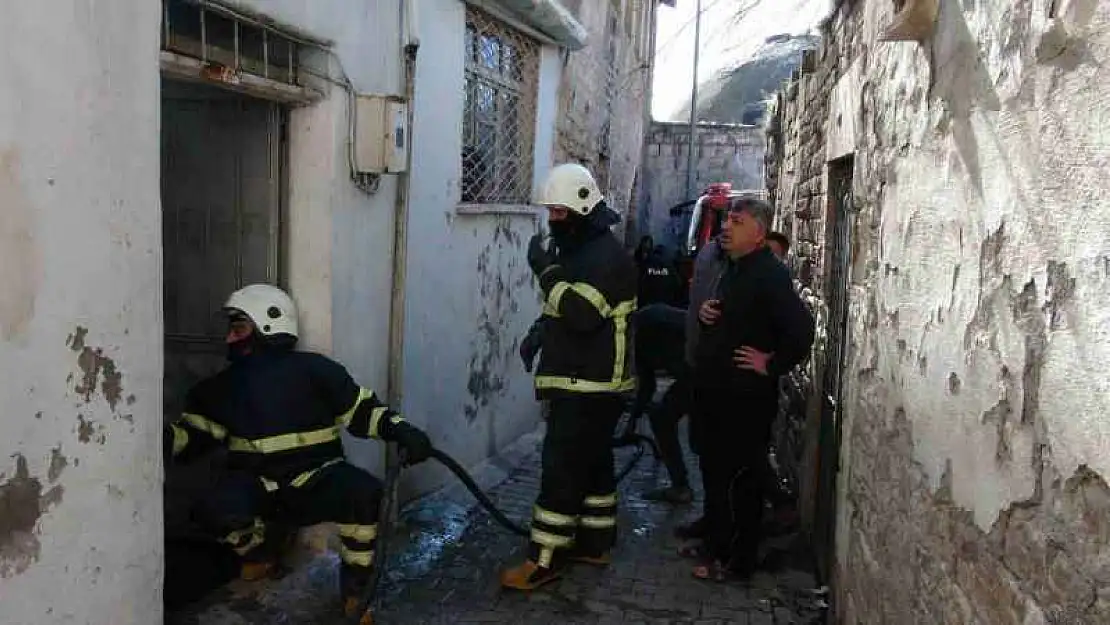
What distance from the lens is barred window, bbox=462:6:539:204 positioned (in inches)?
242

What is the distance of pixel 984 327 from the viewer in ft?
7.23

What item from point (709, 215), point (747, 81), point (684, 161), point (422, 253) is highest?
point (747, 81)

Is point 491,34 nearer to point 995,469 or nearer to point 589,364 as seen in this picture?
point 589,364

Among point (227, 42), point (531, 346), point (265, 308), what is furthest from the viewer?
point (531, 346)

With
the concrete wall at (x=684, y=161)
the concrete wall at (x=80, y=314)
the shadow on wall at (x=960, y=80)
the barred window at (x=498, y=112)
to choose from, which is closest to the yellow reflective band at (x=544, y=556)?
the concrete wall at (x=80, y=314)

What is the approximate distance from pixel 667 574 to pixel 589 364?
119cm

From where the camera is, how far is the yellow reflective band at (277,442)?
12.5 feet

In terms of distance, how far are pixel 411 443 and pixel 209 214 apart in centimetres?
162

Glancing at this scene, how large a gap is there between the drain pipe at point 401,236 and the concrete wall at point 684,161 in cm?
1227

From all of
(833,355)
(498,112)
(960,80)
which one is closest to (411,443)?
(833,355)

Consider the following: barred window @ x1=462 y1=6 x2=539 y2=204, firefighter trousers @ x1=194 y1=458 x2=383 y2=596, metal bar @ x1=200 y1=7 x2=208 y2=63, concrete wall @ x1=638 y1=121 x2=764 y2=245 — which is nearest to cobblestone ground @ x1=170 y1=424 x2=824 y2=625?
firefighter trousers @ x1=194 y1=458 x2=383 y2=596

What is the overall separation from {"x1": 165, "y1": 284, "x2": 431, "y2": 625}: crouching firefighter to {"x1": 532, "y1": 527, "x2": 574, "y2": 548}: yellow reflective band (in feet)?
2.86

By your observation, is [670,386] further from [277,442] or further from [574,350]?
[277,442]

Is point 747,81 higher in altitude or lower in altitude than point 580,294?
higher
